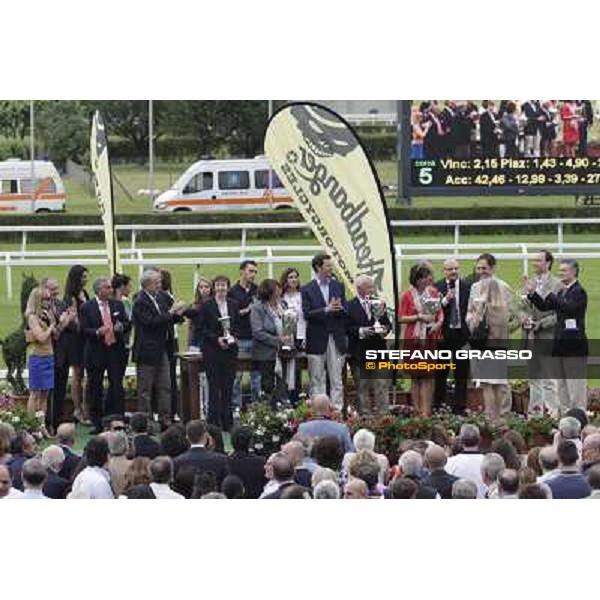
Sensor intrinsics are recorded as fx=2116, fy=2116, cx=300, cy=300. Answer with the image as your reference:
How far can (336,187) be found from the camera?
1511 cm

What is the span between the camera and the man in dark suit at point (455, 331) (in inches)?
595

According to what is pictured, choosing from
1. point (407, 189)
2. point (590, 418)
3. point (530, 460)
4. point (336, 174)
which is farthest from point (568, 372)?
point (407, 189)

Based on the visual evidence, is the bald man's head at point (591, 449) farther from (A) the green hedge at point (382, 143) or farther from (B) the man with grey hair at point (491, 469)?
(A) the green hedge at point (382, 143)

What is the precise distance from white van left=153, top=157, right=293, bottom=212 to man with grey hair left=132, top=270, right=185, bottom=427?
12.9 m

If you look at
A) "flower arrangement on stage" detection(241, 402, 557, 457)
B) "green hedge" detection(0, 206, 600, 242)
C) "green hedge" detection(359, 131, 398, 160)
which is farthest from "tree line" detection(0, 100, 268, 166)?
"flower arrangement on stage" detection(241, 402, 557, 457)

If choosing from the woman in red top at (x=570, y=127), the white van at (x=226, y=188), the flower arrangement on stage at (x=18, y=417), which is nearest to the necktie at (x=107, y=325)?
the flower arrangement on stage at (x=18, y=417)

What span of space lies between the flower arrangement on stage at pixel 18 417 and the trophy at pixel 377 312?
8.03ft

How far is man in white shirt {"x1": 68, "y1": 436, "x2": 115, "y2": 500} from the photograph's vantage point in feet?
37.8

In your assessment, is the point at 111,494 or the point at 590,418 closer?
the point at 111,494

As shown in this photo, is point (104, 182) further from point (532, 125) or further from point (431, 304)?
point (532, 125)

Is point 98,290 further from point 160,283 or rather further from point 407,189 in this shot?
point 407,189

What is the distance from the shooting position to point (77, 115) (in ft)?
95.7

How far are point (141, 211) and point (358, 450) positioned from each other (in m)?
16.2

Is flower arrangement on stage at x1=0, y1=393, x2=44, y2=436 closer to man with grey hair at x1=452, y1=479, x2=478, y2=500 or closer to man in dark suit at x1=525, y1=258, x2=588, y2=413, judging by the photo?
man in dark suit at x1=525, y1=258, x2=588, y2=413
